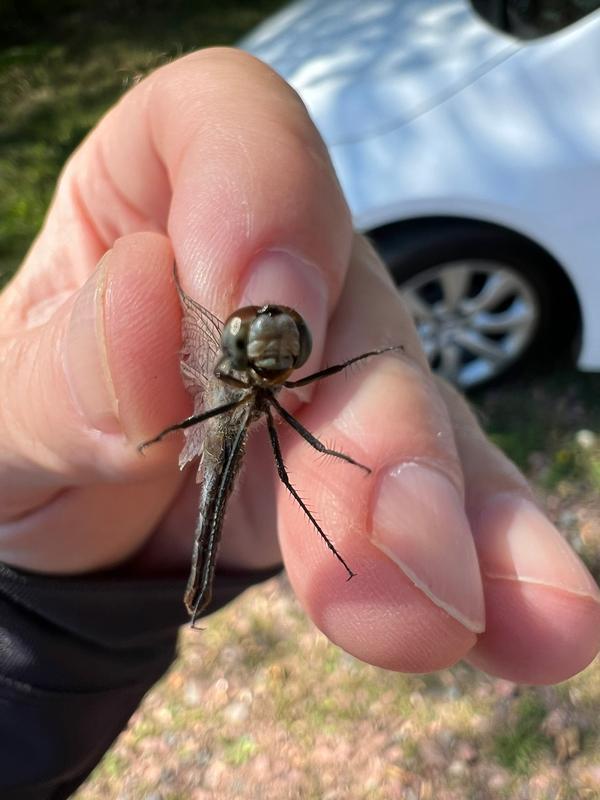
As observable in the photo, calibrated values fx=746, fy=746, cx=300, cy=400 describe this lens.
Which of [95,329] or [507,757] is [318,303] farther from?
[507,757]

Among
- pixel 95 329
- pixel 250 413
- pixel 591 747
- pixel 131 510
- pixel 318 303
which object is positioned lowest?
pixel 591 747

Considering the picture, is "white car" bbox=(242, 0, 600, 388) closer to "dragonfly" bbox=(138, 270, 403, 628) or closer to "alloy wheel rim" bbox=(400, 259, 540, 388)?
"alloy wheel rim" bbox=(400, 259, 540, 388)

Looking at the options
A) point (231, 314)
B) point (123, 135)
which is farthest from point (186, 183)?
point (123, 135)

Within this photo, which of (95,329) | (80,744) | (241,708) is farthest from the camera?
(241,708)

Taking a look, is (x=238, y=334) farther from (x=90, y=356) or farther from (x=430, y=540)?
(x=430, y=540)

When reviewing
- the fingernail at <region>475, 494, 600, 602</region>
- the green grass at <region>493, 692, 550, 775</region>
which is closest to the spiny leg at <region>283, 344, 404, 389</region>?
the fingernail at <region>475, 494, 600, 602</region>

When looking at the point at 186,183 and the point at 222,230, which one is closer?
the point at 222,230

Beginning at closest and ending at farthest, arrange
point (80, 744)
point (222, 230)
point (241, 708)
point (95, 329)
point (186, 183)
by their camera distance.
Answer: point (95, 329) → point (222, 230) → point (186, 183) → point (80, 744) → point (241, 708)
